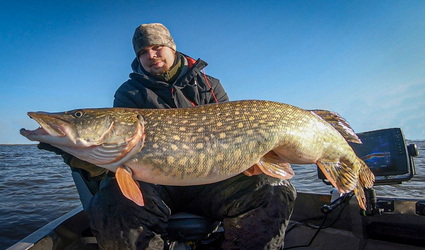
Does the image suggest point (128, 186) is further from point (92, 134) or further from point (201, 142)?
point (201, 142)

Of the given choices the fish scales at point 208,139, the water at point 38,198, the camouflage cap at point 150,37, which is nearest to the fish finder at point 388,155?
the fish scales at point 208,139

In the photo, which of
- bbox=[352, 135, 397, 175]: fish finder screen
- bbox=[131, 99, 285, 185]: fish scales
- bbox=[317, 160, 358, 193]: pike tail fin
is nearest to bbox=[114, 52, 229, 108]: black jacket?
bbox=[131, 99, 285, 185]: fish scales

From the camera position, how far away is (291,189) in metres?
2.38

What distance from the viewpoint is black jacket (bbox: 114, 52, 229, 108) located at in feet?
10.2

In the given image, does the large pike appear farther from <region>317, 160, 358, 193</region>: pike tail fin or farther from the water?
the water

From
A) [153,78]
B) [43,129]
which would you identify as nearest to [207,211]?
[43,129]

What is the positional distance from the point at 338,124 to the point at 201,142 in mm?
1416

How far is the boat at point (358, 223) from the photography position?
7.84ft

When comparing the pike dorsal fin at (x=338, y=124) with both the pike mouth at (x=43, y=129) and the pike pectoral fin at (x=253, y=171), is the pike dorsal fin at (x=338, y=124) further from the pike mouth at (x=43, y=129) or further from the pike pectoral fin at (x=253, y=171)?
the pike mouth at (x=43, y=129)

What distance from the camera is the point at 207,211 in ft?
7.88

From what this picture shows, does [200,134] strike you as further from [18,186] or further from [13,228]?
[18,186]

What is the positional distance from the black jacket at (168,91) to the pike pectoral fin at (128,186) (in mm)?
1134

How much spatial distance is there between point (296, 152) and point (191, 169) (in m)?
0.90

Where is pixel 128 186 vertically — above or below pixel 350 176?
above
